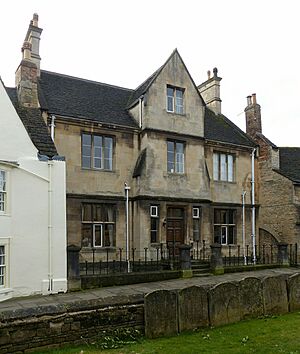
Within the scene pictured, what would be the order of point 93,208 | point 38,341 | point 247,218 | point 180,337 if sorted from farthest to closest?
point 247,218 < point 93,208 < point 180,337 < point 38,341

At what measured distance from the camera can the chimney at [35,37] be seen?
837 inches

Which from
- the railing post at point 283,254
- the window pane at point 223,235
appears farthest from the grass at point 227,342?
the window pane at point 223,235

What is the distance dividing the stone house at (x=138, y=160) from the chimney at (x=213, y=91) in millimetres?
4787

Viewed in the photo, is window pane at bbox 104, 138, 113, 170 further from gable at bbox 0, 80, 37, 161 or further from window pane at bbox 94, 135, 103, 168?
gable at bbox 0, 80, 37, 161

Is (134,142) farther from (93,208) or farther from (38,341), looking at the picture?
(38,341)

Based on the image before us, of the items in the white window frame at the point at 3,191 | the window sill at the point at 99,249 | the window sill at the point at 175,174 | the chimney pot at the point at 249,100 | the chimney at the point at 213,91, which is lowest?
the window sill at the point at 99,249

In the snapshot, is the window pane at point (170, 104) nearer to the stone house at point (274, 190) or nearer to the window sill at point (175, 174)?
the window sill at point (175, 174)

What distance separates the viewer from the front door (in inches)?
840

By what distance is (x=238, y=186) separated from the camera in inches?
983

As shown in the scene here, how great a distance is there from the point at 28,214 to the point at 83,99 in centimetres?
905

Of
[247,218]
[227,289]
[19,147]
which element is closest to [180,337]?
[227,289]

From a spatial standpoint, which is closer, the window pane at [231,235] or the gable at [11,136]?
the gable at [11,136]

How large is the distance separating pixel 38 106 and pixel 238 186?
13.2 metres

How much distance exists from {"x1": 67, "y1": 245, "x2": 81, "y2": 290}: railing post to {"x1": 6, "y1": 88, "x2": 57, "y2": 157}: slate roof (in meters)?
3.89
